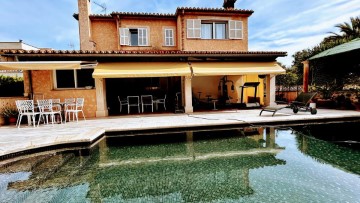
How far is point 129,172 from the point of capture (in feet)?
17.6

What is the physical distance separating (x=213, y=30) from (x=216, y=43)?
144 cm

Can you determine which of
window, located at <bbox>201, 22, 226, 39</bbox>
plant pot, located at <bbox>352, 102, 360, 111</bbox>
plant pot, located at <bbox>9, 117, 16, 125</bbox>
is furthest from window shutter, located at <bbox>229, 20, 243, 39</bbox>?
plant pot, located at <bbox>9, 117, 16, 125</bbox>

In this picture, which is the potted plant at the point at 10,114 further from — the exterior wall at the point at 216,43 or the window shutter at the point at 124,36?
the exterior wall at the point at 216,43

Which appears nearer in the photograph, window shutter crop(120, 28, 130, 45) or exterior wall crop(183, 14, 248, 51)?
exterior wall crop(183, 14, 248, 51)

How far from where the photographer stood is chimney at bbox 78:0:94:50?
1721 centimetres

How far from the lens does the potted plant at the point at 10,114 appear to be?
1067 centimetres

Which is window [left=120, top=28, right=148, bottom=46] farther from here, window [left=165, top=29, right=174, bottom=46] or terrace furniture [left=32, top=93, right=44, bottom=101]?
terrace furniture [left=32, top=93, right=44, bottom=101]

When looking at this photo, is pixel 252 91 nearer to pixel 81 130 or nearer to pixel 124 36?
pixel 124 36

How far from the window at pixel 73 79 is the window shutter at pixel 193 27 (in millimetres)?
9592

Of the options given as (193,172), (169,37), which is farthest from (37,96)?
(169,37)

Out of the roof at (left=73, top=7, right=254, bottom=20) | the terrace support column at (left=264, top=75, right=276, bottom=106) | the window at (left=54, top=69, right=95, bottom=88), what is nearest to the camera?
the window at (left=54, top=69, right=95, bottom=88)

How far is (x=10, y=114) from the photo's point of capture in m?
10.8

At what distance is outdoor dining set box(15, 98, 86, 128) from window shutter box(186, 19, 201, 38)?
443 inches

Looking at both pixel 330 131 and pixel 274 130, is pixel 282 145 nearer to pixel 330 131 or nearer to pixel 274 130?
pixel 274 130
